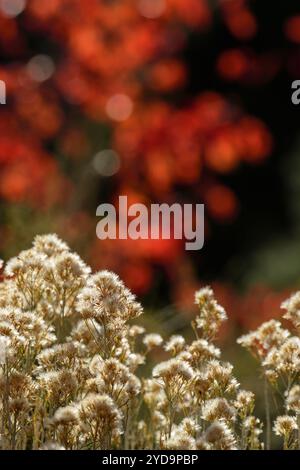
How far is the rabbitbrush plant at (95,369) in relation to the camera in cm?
174

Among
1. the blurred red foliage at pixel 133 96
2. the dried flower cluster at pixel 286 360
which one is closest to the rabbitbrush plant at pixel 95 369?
the dried flower cluster at pixel 286 360

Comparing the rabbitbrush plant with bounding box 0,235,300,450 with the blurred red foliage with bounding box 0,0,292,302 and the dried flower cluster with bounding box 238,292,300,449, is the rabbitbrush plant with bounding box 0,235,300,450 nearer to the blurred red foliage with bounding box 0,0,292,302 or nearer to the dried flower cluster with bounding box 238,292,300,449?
the dried flower cluster with bounding box 238,292,300,449

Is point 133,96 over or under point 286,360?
over

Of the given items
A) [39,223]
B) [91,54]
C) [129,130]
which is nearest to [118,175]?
Answer: [129,130]

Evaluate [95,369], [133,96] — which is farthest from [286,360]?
[133,96]

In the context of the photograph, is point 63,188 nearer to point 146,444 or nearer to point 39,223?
point 39,223

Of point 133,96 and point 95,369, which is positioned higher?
point 133,96

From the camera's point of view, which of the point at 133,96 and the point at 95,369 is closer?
the point at 95,369

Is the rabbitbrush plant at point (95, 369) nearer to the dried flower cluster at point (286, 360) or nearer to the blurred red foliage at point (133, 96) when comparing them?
the dried flower cluster at point (286, 360)

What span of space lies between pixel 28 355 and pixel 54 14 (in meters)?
8.71

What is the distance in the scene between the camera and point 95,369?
1.99 meters

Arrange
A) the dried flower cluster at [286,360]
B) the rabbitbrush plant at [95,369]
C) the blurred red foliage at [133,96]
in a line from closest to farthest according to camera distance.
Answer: the rabbitbrush plant at [95,369], the dried flower cluster at [286,360], the blurred red foliage at [133,96]

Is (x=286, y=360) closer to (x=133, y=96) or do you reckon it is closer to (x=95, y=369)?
(x=95, y=369)

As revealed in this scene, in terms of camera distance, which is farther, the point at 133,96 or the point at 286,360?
the point at 133,96
